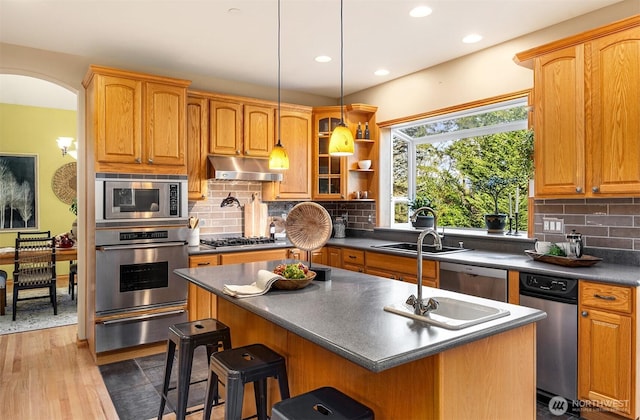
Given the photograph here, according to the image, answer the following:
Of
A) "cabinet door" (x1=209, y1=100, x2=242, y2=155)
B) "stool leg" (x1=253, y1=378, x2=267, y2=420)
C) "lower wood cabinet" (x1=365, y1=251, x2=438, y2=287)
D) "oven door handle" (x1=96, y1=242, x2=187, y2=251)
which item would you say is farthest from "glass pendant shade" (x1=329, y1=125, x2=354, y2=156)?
"cabinet door" (x1=209, y1=100, x2=242, y2=155)

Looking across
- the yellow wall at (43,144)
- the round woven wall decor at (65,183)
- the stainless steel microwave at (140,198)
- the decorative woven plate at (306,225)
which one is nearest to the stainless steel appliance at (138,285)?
the stainless steel microwave at (140,198)

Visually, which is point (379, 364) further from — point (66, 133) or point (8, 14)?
point (66, 133)

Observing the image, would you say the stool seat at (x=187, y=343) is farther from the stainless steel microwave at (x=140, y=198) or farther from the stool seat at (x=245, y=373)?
the stainless steel microwave at (x=140, y=198)

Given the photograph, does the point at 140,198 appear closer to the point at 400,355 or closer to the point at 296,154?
the point at 296,154

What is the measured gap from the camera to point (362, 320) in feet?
5.50

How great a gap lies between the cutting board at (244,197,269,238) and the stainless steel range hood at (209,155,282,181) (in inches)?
17.4

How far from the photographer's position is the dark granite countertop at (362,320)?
4.44 feet

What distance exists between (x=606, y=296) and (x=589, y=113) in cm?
121

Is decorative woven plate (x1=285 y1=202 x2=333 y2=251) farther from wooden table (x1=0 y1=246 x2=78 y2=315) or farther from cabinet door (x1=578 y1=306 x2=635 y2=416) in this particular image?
wooden table (x1=0 y1=246 x2=78 y2=315)

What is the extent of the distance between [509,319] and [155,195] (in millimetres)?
3142

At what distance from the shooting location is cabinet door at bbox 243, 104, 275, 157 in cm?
457

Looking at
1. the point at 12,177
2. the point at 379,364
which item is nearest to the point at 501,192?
the point at 379,364

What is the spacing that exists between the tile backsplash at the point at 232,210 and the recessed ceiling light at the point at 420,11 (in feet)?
7.90

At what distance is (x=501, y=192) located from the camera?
392 centimetres
